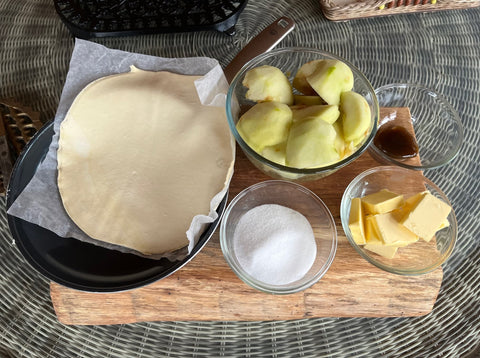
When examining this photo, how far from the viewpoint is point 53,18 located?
0.78m

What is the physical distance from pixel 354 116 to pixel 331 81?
0.05 meters

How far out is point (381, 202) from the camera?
497 mm

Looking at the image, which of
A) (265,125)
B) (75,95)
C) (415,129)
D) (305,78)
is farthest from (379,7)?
(75,95)

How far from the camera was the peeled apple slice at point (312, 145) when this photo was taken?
435 millimetres

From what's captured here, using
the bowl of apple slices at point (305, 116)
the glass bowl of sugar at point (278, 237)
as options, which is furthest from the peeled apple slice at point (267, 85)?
the glass bowl of sugar at point (278, 237)

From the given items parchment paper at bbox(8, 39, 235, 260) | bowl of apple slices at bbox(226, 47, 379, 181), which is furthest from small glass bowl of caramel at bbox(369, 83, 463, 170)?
parchment paper at bbox(8, 39, 235, 260)

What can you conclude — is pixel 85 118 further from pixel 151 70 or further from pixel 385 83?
pixel 385 83

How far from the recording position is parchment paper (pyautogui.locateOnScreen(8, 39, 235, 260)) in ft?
1.63

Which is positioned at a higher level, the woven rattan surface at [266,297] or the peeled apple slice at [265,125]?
the peeled apple slice at [265,125]

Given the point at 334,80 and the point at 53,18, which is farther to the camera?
the point at 53,18

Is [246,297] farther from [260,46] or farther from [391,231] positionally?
[260,46]

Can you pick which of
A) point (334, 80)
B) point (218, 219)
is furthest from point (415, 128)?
point (218, 219)

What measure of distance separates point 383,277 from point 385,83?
37cm

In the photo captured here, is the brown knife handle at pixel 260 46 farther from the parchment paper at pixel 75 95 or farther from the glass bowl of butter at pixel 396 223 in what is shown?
the glass bowl of butter at pixel 396 223
